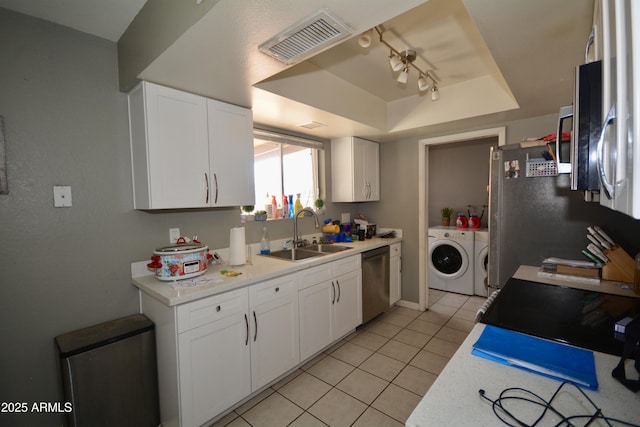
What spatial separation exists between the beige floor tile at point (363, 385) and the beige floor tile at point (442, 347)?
70cm

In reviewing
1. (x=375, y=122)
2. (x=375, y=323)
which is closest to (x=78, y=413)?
(x=375, y=323)

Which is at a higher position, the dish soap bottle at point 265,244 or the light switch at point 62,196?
the light switch at point 62,196

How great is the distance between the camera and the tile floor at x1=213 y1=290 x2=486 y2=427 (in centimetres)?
182

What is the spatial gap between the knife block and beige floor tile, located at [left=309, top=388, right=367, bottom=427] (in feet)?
5.62

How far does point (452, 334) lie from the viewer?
2852 millimetres

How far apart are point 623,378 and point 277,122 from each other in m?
2.64

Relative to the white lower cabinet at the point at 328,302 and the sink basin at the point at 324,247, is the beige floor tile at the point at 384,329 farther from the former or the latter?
the sink basin at the point at 324,247

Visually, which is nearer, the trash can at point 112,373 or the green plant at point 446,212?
the trash can at point 112,373

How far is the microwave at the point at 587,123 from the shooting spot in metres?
0.70

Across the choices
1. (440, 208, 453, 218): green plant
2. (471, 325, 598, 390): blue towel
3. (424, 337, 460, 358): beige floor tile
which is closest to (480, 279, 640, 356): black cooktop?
(471, 325, 598, 390): blue towel

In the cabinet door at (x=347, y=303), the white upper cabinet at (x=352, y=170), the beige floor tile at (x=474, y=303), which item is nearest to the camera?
the cabinet door at (x=347, y=303)

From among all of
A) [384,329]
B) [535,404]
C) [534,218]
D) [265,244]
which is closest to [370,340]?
[384,329]

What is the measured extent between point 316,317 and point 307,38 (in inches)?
80.1

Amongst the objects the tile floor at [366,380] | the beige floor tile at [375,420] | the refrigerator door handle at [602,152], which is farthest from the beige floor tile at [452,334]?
the refrigerator door handle at [602,152]
